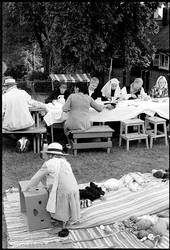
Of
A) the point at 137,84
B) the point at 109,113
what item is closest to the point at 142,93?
the point at 137,84

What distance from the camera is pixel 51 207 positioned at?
289 cm

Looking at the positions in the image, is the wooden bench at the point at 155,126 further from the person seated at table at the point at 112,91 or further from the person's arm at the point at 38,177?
the person's arm at the point at 38,177

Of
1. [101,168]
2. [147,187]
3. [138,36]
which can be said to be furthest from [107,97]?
[147,187]

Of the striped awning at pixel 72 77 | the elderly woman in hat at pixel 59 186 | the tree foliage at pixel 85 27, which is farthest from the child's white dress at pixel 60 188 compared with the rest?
the striped awning at pixel 72 77

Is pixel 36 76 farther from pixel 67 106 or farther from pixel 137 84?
pixel 137 84

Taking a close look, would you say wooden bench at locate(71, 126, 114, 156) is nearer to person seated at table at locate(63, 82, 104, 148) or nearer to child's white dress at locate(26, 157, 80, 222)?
person seated at table at locate(63, 82, 104, 148)

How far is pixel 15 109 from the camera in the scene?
15.4ft

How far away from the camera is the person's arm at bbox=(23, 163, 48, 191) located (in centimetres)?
290

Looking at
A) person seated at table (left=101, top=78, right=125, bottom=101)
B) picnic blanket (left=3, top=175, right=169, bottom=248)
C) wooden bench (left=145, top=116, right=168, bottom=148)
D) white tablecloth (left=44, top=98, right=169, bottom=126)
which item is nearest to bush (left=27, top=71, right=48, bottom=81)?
person seated at table (left=101, top=78, right=125, bottom=101)

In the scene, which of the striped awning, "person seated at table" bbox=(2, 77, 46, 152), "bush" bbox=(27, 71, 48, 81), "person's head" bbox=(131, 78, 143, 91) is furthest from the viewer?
"bush" bbox=(27, 71, 48, 81)

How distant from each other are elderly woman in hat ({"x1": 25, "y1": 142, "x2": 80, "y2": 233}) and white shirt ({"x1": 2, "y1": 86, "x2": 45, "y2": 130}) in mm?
1855

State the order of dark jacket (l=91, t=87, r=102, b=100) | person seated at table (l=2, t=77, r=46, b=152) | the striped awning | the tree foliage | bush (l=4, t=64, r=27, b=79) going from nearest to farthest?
1. the tree foliage
2. person seated at table (l=2, t=77, r=46, b=152)
3. dark jacket (l=91, t=87, r=102, b=100)
4. bush (l=4, t=64, r=27, b=79)
5. the striped awning

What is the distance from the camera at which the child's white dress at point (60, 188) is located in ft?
9.44

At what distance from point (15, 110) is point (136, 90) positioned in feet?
5.18
